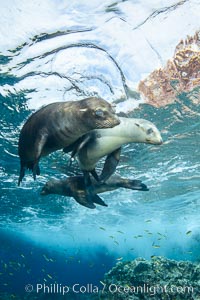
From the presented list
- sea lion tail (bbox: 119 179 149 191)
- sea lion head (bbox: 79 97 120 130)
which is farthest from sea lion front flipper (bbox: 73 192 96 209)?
sea lion head (bbox: 79 97 120 130)

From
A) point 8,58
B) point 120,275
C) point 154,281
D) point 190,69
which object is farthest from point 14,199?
point 190,69

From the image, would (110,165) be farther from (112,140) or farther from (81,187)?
(81,187)

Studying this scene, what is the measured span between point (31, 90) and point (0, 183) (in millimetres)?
12604

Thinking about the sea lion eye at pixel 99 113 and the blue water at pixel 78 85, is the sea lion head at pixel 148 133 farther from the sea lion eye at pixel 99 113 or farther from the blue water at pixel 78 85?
the blue water at pixel 78 85

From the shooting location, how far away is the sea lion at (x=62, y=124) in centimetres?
419

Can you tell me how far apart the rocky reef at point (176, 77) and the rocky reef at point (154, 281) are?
7.70 meters

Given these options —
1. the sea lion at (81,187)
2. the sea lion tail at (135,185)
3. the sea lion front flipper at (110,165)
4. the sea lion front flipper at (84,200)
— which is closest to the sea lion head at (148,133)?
the sea lion front flipper at (110,165)

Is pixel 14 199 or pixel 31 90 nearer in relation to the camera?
pixel 31 90

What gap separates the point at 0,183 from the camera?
20.0 metres

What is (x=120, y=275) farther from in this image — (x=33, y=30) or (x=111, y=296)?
A: (x=33, y=30)

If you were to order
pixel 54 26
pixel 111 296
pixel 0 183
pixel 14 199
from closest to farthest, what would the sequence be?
pixel 54 26, pixel 111 296, pixel 0 183, pixel 14 199

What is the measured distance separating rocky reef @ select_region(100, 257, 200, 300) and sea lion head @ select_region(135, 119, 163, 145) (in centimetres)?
884

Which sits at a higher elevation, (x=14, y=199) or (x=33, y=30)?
(x=33, y=30)

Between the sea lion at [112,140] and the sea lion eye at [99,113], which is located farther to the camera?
the sea lion at [112,140]
